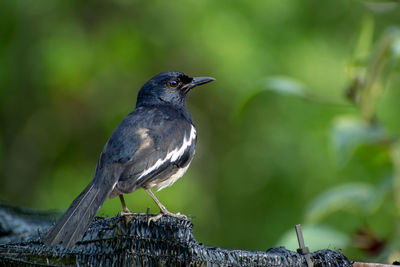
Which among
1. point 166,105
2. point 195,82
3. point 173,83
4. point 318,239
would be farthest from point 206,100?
point 318,239

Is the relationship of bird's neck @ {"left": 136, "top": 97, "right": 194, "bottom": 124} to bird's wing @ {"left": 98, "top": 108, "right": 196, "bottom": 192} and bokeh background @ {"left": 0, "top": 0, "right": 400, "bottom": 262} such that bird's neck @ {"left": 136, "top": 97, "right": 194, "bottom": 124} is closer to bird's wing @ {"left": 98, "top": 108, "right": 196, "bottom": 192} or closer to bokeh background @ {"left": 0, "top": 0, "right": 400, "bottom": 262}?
bird's wing @ {"left": 98, "top": 108, "right": 196, "bottom": 192}

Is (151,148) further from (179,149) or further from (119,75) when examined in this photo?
(119,75)

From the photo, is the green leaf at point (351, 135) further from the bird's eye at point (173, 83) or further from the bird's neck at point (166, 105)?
the bird's eye at point (173, 83)

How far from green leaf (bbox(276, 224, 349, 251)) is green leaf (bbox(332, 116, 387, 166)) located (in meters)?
0.53

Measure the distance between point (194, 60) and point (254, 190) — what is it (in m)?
2.11

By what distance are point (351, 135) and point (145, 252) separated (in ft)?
5.39

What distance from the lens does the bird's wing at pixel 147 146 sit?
128 inches

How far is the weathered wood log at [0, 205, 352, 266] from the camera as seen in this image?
6.81 ft

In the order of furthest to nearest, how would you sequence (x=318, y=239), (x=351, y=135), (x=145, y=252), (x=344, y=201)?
(x=344, y=201) → (x=318, y=239) → (x=351, y=135) → (x=145, y=252)

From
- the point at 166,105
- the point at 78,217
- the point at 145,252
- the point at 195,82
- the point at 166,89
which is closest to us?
the point at 145,252

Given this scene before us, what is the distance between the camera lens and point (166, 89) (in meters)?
4.41

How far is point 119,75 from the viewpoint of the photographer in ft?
26.5

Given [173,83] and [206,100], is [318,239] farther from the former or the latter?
[206,100]

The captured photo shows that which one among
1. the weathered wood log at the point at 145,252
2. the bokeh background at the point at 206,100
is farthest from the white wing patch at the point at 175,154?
the bokeh background at the point at 206,100
